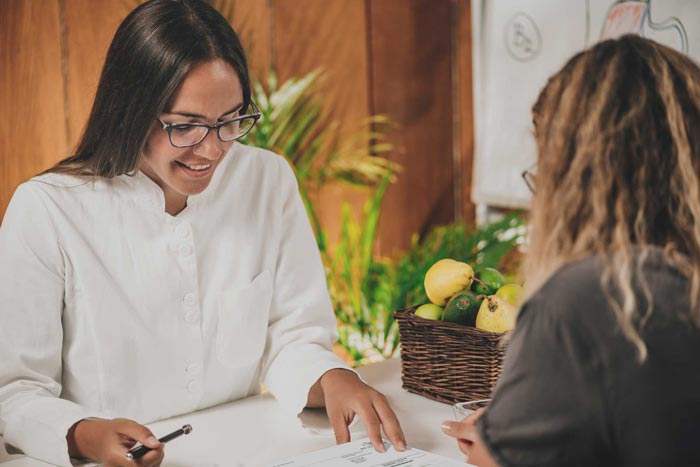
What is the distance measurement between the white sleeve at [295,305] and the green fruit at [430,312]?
8.0 inches

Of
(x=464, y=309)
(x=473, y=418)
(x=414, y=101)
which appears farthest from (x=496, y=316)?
(x=414, y=101)

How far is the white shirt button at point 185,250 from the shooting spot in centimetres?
162

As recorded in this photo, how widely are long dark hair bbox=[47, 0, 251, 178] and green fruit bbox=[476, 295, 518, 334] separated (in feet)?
2.26

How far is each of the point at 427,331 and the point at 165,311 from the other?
1.74ft

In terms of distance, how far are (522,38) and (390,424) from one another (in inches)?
93.6

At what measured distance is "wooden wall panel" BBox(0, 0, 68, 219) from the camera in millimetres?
2510

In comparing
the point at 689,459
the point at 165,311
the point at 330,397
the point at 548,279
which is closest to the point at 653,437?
the point at 689,459

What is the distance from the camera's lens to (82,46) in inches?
113

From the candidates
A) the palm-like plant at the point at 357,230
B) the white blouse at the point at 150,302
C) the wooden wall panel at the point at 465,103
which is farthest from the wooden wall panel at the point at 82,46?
Answer: the wooden wall panel at the point at 465,103

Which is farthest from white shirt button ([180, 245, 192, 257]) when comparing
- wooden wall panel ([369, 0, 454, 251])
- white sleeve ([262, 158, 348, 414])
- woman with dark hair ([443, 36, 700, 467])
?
wooden wall panel ([369, 0, 454, 251])

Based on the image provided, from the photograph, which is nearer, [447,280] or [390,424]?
[390,424]

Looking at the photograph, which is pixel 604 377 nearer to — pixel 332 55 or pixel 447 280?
pixel 447 280

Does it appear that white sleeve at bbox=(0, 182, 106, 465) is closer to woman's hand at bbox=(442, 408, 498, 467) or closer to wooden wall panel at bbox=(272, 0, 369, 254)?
woman's hand at bbox=(442, 408, 498, 467)

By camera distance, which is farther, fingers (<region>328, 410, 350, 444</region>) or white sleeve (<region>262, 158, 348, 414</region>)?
white sleeve (<region>262, 158, 348, 414</region>)
